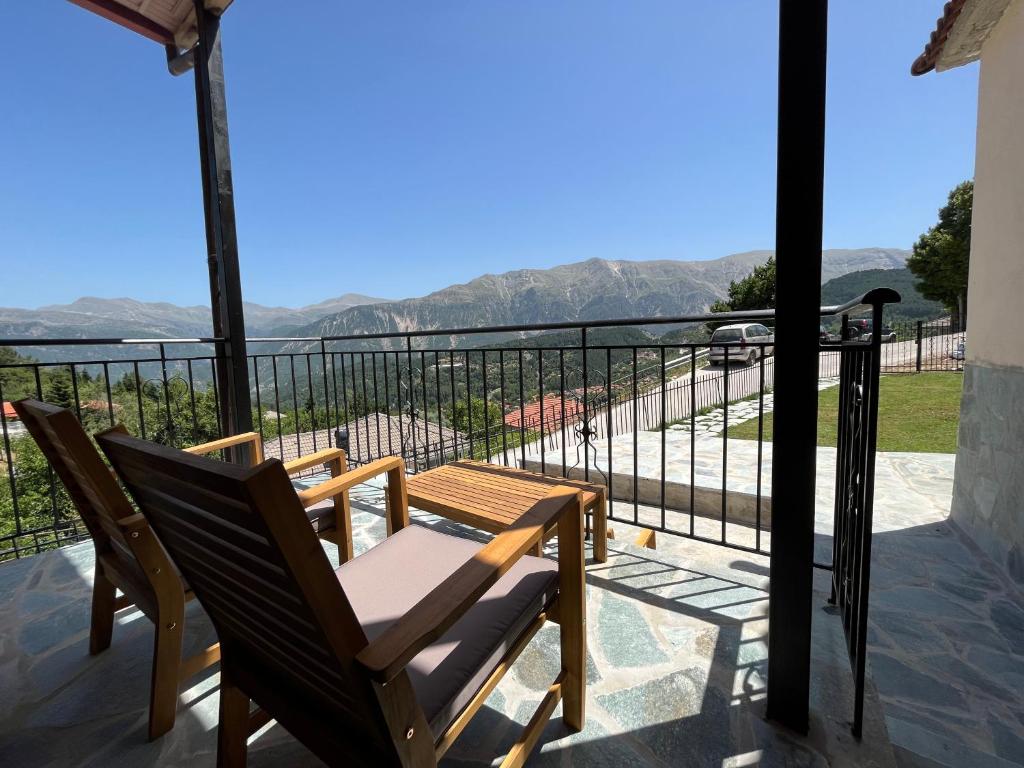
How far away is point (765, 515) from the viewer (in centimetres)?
423

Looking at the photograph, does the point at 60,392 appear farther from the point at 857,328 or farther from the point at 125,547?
the point at 857,328

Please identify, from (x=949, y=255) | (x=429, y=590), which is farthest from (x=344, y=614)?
(x=949, y=255)

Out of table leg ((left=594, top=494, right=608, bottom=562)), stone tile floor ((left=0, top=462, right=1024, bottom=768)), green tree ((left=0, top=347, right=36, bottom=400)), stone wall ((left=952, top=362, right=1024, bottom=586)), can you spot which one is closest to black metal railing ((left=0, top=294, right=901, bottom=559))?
green tree ((left=0, top=347, right=36, bottom=400))

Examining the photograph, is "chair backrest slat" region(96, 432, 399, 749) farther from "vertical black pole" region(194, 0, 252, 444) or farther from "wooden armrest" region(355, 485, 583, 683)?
"vertical black pole" region(194, 0, 252, 444)

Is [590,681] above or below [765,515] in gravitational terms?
above

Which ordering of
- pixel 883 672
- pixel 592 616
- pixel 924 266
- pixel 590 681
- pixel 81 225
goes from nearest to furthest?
pixel 590 681 < pixel 883 672 < pixel 592 616 < pixel 924 266 < pixel 81 225

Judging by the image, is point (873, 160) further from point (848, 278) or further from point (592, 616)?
point (848, 278)

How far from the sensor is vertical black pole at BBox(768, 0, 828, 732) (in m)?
1.03

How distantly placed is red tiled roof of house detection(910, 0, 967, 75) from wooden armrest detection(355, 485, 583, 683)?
4.20 metres

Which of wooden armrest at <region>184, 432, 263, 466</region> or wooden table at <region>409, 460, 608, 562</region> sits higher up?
wooden armrest at <region>184, 432, 263, 466</region>

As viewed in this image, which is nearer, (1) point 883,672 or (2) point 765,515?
(1) point 883,672

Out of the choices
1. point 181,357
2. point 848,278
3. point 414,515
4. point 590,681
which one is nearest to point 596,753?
point 590,681

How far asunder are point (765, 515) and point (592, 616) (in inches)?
128

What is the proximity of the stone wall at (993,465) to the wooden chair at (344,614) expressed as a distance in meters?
2.86
